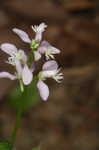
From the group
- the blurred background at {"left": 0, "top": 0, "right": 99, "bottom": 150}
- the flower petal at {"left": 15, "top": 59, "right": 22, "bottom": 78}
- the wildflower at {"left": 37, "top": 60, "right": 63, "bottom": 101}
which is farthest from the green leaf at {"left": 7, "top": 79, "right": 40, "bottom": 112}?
the flower petal at {"left": 15, "top": 59, "right": 22, "bottom": 78}

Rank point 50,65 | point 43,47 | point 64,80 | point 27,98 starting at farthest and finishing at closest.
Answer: point 64,80
point 27,98
point 50,65
point 43,47

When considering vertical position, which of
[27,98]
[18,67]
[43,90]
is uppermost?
[18,67]

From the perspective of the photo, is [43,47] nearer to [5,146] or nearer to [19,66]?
[19,66]

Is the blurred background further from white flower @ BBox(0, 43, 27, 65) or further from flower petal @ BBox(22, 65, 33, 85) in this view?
flower petal @ BBox(22, 65, 33, 85)

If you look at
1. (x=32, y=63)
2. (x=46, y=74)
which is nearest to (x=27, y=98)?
(x=46, y=74)

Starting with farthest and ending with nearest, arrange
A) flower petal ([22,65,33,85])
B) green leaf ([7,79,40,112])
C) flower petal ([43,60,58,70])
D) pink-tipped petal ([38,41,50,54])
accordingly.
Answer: green leaf ([7,79,40,112]), flower petal ([43,60,58,70]), pink-tipped petal ([38,41,50,54]), flower petal ([22,65,33,85])

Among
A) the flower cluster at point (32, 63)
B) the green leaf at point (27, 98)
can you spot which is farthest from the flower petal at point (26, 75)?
the green leaf at point (27, 98)
